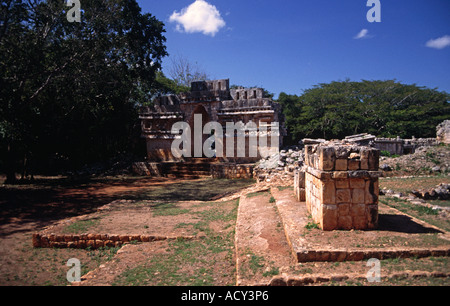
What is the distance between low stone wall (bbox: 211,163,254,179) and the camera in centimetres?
1280

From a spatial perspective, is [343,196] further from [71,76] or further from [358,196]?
[71,76]

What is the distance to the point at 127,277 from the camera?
384cm

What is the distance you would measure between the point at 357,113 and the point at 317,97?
3540mm

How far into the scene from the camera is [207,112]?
49.2ft

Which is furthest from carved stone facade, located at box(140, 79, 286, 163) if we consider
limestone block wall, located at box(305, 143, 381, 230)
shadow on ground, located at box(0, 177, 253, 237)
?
limestone block wall, located at box(305, 143, 381, 230)

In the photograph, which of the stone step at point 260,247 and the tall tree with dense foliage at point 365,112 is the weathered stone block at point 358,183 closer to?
the stone step at point 260,247

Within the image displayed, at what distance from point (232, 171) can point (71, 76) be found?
7950 millimetres

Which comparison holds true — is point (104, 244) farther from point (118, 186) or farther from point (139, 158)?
point (139, 158)

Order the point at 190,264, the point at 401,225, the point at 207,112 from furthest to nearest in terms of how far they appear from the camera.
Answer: the point at 207,112
the point at 401,225
the point at 190,264

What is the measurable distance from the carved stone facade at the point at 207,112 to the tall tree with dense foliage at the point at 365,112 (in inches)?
330

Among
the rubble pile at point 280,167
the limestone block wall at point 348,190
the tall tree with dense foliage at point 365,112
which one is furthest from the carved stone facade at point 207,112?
the limestone block wall at point 348,190

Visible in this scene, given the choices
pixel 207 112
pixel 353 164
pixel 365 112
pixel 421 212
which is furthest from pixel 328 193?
pixel 365 112

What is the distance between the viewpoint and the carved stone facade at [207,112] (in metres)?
13.8

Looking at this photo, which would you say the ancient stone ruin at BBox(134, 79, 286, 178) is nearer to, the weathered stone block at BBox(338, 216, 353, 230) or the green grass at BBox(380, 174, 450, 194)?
the green grass at BBox(380, 174, 450, 194)
